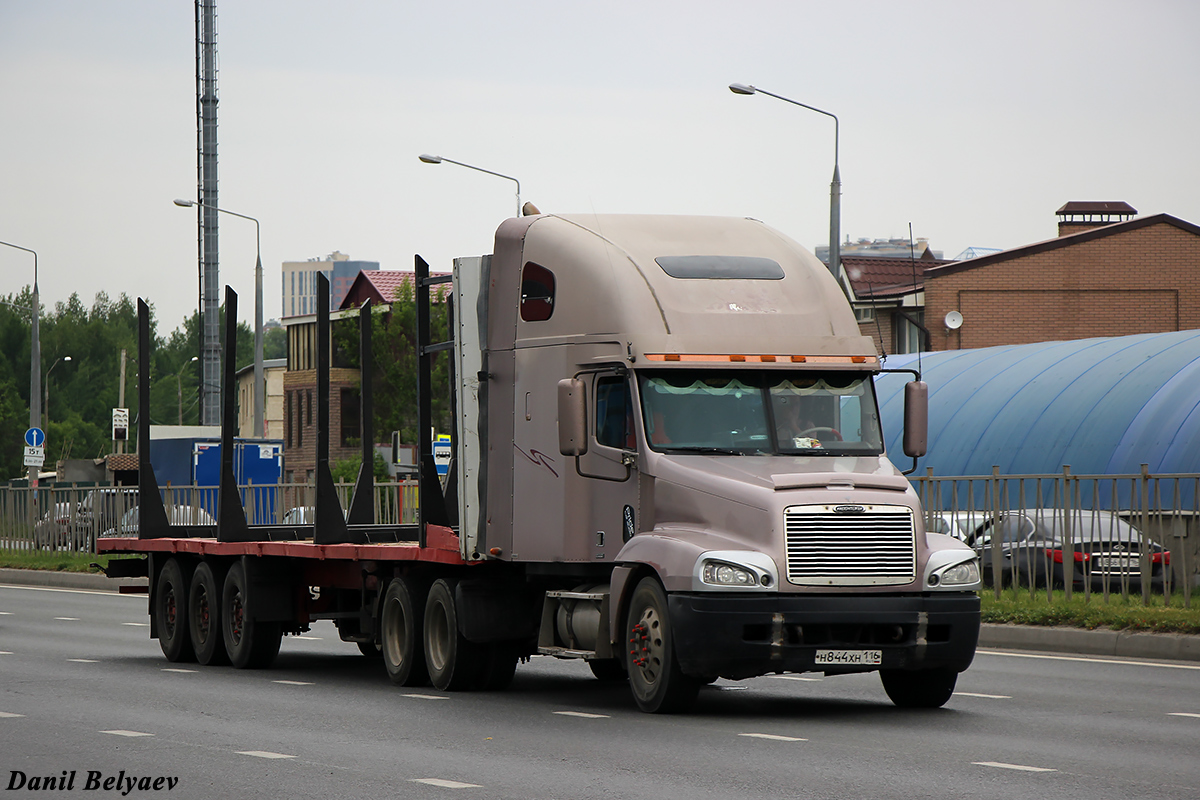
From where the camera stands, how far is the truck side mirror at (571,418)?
1283cm

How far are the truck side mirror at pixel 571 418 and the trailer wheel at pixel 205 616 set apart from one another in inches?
237

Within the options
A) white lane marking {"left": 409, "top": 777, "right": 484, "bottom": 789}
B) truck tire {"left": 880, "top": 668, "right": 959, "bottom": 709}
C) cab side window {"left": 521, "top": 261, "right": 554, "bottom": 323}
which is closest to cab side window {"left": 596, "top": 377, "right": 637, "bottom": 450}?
cab side window {"left": 521, "top": 261, "right": 554, "bottom": 323}

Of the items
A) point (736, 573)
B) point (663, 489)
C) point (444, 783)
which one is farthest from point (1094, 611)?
point (444, 783)

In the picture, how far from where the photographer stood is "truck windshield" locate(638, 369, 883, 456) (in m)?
12.9

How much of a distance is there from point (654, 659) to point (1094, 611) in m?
7.95

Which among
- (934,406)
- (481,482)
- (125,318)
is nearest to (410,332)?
(934,406)

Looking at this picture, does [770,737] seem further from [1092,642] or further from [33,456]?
[33,456]

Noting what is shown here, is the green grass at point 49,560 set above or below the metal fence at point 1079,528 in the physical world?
below

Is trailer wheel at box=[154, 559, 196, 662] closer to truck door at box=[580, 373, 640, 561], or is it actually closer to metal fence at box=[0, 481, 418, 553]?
metal fence at box=[0, 481, 418, 553]

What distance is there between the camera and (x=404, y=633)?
14992mm

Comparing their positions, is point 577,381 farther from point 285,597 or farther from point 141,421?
point 141,421

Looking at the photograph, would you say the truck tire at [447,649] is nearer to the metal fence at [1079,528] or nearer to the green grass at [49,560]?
the metal fence at [1079,528]

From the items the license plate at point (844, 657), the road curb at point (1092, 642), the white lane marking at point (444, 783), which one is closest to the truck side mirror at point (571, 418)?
the license plate at point (844, 657)

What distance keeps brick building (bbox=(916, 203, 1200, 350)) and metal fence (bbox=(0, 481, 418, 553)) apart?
28.6 meters
